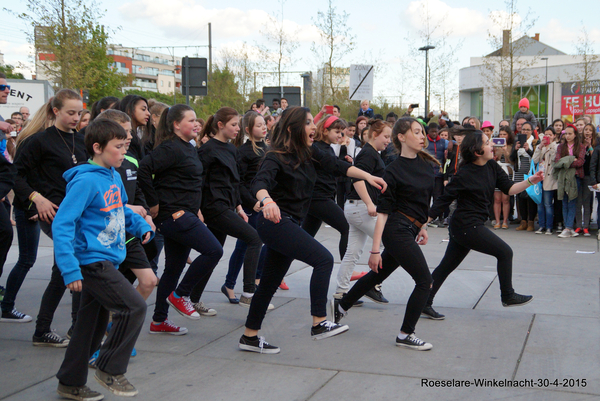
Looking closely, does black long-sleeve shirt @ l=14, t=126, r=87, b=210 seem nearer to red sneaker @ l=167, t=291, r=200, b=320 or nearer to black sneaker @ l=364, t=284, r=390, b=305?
red sneaker @ l=167, t=291, r=200, b=320

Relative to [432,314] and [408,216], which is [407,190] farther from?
[432,314]

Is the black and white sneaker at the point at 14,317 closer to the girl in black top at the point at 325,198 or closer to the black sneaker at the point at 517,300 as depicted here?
the girl in black top at the point at 325,198

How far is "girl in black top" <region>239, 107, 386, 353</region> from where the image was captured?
4.25 metres

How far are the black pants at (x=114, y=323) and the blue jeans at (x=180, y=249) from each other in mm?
1340

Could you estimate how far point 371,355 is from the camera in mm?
4223

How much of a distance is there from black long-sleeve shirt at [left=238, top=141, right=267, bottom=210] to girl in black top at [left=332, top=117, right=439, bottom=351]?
2112 mm

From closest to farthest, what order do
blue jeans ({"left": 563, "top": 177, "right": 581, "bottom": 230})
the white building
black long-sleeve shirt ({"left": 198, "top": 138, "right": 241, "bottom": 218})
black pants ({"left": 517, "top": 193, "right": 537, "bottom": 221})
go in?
black long-sleeve shirt ({"left": 198, "top": 138, "right": 241, "bottom": 218}) < blue jeans ({"left": 563, "top": 177, "right": 581, "bottom": 230}) < black pants ({"left": 517, "top": 193, "right": 537, "bottom": 221}) < the white building

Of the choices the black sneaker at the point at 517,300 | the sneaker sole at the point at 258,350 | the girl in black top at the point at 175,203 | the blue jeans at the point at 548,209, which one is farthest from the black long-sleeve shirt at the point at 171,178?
the blue jeans at the point at 548,209

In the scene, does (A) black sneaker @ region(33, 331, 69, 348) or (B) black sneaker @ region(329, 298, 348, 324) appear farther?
(B) black sneaker @ region(329, 298, 348, 324)

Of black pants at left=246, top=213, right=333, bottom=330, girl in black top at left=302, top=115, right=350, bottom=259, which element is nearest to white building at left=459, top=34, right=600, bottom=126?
girl in black top at left=302, top=115, right=350, bottom=259

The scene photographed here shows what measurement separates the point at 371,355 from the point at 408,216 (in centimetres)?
111

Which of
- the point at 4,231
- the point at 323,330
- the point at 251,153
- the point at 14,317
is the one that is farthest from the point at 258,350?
the point at 251,153

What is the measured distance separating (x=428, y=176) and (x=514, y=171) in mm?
7592

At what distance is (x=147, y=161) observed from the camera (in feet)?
15.9
